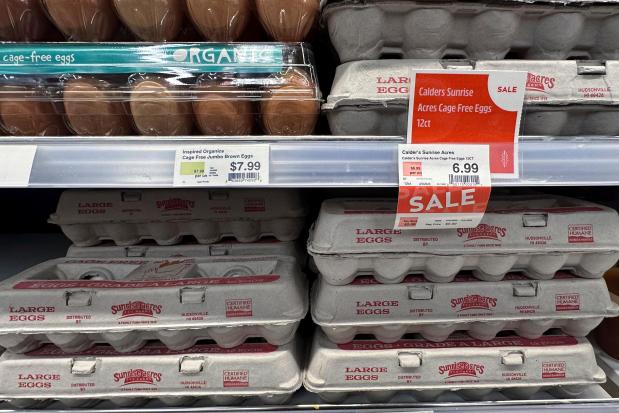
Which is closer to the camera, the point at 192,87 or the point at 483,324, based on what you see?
the point at 192,87

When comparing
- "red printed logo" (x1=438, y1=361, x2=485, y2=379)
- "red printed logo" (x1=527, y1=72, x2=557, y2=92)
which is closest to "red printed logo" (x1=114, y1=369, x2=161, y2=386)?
"red printed logo" (x1=438, y1=361, x2=485, y2=379)

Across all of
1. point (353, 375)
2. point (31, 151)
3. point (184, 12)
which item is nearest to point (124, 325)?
point (31, 151)

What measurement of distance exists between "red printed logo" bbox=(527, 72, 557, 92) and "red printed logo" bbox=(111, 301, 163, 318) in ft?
2.87

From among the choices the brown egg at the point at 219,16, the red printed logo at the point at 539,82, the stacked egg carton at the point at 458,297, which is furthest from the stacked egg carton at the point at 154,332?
the red printed logo at the point at 539,82

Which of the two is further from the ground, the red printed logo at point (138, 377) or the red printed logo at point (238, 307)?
the red printed logo at point (238, 307)

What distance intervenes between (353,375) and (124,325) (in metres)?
0.50

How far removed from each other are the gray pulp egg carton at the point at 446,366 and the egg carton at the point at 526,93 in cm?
50

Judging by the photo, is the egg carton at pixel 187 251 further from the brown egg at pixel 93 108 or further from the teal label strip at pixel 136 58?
the teal label strip at pixel 136 58

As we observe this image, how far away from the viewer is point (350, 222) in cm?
78

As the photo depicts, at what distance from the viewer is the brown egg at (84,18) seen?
75 cm

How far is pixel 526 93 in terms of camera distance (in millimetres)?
738

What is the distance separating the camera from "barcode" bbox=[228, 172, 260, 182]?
66 cm

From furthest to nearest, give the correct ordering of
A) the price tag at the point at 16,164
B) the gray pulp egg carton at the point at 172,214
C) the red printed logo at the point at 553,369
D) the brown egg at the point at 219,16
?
1. the gray pulp egg carton at the point at 172,214
2. the red printed logo at the point at 553,369
3. the brown egg at the point at 219,16
4. the price tag at the point at 16,164

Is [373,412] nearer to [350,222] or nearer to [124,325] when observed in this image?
[350,222]
